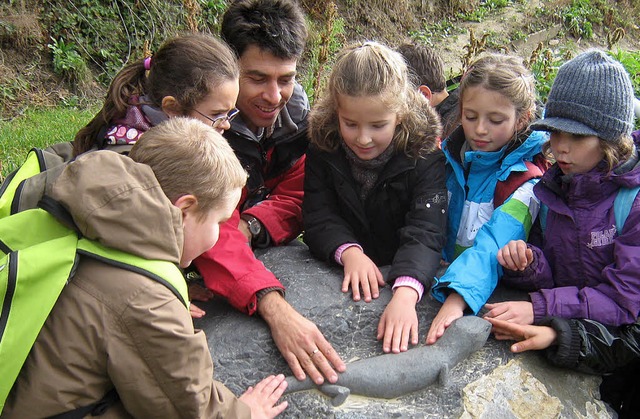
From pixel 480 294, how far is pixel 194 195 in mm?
1402

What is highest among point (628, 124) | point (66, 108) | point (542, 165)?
point (628, 124)

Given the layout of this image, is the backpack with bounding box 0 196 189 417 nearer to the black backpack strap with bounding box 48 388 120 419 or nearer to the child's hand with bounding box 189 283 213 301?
the black backpack strap with bounding box 48 388 120 419

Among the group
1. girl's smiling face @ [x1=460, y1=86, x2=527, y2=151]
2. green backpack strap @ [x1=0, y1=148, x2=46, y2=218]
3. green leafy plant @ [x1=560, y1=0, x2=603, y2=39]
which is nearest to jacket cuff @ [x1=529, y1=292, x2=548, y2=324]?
girl's smiling face @ [x1=460, y1=86, x2=527, y2=151]

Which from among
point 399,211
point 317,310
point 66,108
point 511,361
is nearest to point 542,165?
point 399,211

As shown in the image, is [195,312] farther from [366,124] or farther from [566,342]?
[566,342]

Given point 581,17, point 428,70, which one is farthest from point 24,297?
point 581,17

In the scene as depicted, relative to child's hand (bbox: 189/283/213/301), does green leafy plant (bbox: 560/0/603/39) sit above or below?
above

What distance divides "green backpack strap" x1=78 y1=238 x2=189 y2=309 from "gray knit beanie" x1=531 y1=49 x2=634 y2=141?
69.7 inches

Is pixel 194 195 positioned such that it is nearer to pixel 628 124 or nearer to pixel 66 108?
pixel 628 124

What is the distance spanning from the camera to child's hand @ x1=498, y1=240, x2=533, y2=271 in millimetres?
2746

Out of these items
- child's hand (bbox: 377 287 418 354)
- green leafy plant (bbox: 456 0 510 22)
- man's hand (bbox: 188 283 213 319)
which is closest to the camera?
child's hand (bbox: 377 287 418 354)

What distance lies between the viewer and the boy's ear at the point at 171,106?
9.61ft

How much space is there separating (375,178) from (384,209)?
168 millimetres

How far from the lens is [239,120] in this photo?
341 cm
